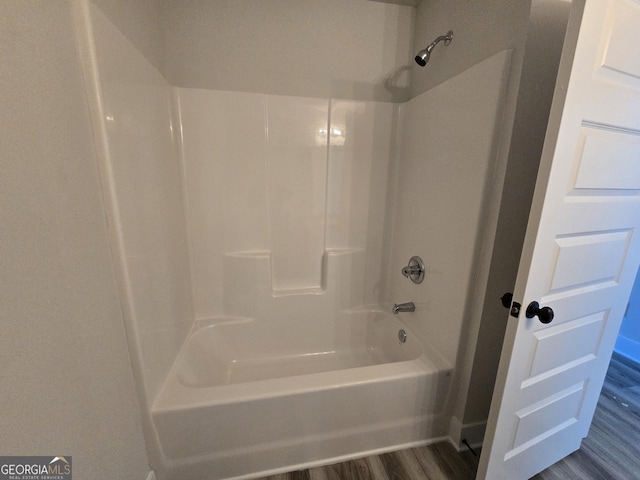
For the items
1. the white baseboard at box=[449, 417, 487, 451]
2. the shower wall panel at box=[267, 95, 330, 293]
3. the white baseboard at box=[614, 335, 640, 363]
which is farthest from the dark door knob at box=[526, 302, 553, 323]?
the white baseboard at box=[614, 335, 640, 363]

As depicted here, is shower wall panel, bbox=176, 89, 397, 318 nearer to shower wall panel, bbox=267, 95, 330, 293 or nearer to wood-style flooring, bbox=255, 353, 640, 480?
shower wall panel, bbox=267, 95, 330, 293

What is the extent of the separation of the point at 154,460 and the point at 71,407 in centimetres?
60

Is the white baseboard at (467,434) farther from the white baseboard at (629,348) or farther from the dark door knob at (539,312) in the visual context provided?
the white baseboard at (629,348)

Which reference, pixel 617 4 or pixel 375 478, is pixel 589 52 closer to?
pixel 617 4

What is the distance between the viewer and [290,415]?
1.17m

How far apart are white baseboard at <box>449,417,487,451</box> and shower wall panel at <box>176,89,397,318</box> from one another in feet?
3.23

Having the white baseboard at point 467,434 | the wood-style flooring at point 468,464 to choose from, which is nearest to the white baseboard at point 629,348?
the wood-style flooring at point 468,464

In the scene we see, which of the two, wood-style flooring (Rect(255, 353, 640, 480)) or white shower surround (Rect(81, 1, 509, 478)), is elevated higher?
white shower surround (Rect(81, 1, 509, 478))

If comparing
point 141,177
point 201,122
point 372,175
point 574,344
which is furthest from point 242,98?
point 574,344

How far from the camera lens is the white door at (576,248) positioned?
759 millimetres

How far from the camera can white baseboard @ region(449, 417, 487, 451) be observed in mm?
1340

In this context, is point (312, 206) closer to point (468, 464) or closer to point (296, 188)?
point (296, 188)

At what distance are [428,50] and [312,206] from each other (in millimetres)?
1029

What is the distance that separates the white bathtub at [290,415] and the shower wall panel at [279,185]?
0.62 metres
